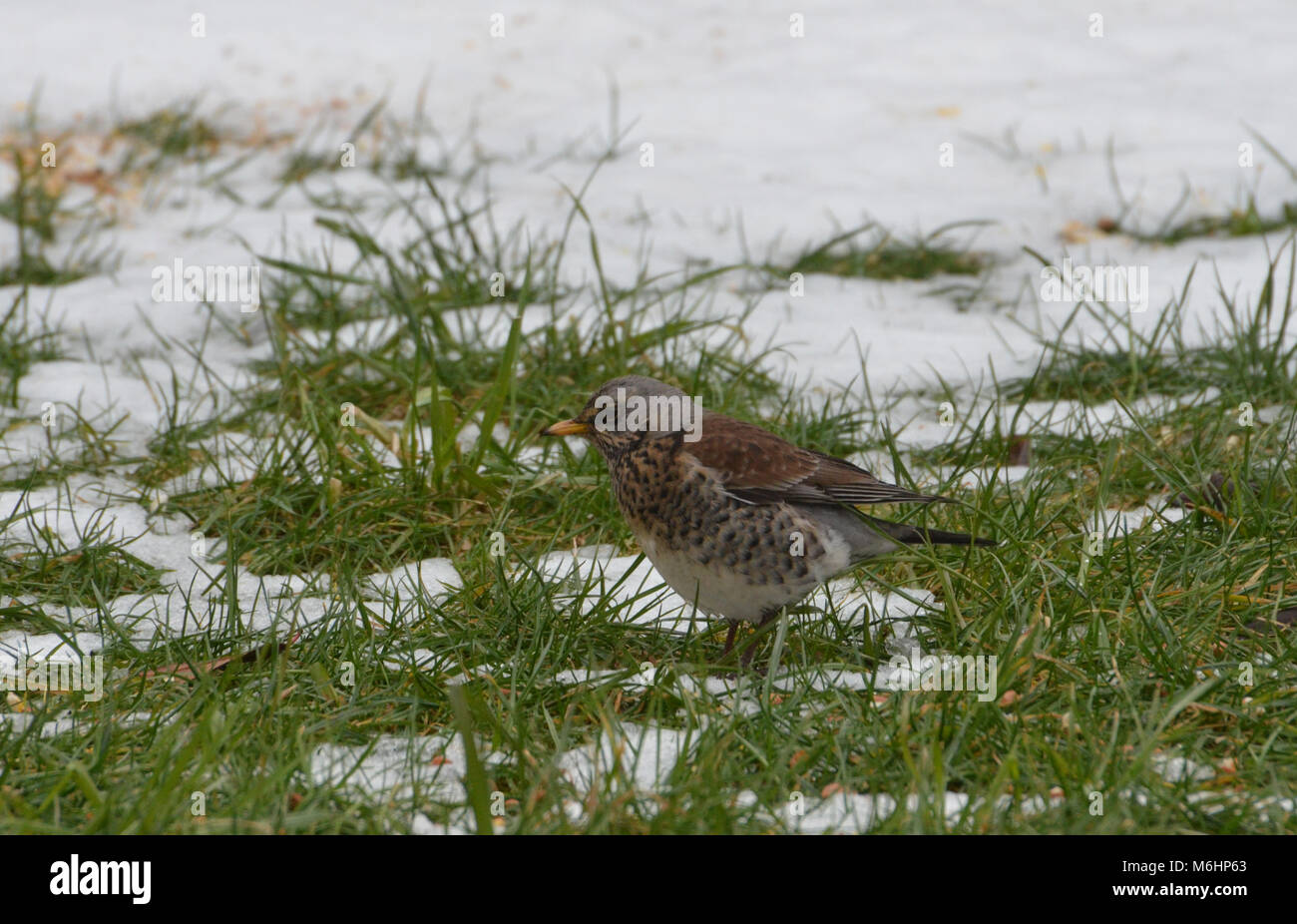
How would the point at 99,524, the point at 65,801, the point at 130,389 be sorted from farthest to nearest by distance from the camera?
the point at 130,389
the point at 99,524
the point at 65,801

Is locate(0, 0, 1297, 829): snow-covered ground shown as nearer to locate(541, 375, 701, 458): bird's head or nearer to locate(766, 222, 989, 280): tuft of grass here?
locate(766, 222, 989, 280): tuft of grass

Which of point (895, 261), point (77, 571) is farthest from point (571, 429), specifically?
point (895, 261)

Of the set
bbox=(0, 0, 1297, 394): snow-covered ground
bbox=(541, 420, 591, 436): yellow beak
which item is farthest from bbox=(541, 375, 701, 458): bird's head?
bbox=(0, 0, 1297, 394): snow-covered ground

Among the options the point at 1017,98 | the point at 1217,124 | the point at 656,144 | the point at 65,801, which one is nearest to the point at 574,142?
the point at 656,144

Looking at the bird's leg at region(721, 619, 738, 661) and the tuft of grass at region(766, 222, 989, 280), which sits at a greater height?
the tuft of grass at region(766, 222, 989, 280)

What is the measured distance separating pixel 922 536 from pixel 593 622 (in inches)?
38.4

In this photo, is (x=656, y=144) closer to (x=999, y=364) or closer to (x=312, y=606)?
(x=999, y=364)

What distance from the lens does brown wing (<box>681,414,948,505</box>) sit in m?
3.74

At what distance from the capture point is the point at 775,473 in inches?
150

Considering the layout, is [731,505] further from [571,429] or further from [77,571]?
[77,571]

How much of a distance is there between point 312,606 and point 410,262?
2321 millimetres

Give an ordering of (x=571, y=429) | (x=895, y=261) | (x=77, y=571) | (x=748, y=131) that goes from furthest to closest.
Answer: (x=748, y=131) → (x=895, y=261) → (x=77, y=571) → (x=571, y=429)

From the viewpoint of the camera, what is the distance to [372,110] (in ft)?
25.6

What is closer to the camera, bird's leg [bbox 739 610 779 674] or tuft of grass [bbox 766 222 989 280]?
bird's leg [bbox 739 610 779 674]
